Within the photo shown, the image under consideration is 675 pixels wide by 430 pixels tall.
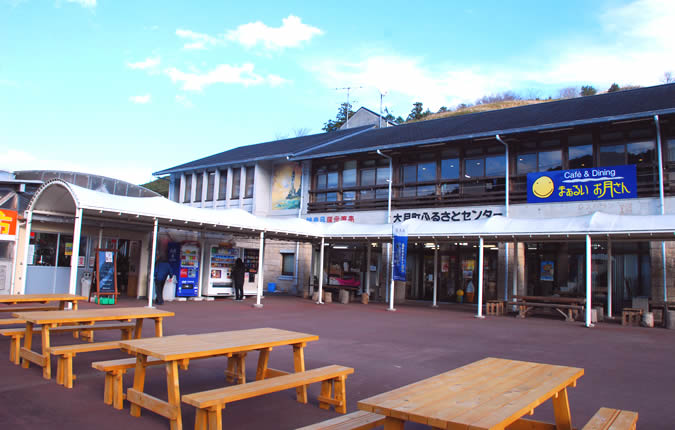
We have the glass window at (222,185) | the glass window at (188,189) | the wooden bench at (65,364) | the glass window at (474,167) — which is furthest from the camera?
the glass window at (188,189)

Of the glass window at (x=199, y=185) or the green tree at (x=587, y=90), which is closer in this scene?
the glass window at (x=199, y=185)

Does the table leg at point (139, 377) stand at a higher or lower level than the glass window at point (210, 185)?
lower

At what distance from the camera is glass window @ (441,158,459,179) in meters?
18.6

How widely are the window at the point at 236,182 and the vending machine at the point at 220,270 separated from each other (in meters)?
6.74

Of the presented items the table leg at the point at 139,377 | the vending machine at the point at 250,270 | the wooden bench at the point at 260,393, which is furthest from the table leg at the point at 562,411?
the vending machine at the point at 250,270

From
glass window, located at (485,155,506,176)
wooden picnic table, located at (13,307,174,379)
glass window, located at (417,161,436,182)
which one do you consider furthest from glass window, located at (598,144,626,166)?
wooden picnic table, located at (13,307,174,379)

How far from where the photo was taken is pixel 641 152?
15336 mm

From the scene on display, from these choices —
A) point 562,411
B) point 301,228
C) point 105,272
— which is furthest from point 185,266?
point 562,411

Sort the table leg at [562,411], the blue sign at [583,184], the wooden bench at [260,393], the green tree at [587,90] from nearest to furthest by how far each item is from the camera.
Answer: the wooden bench at [260,393] < the table leg at [562,411] < the blue sign at [583,184] < the green tree at [587,90]

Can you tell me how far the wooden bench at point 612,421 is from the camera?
137 inches

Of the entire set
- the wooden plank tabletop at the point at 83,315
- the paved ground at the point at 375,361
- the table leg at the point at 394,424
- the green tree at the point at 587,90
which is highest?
the green tree at the point at 587,90

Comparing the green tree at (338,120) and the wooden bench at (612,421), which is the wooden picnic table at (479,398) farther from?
the green tree at (338,120)

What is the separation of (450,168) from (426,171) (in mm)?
1000

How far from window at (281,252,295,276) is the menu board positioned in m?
9.83
